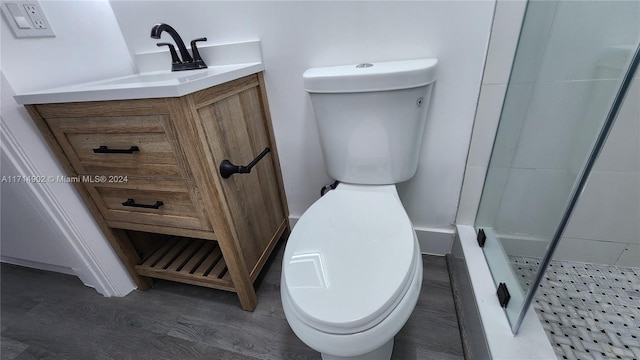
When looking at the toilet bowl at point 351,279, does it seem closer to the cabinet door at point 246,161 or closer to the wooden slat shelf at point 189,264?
the cabinet door at point 246,161

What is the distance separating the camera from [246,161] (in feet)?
3.04

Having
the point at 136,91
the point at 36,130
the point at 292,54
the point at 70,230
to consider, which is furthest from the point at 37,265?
the point at 292,54

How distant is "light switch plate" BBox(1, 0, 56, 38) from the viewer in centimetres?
78

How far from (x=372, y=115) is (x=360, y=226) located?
34 centimetres

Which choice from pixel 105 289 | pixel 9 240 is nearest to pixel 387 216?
→ pixel 105 289

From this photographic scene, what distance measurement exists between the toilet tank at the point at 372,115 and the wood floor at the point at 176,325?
1.66 feet

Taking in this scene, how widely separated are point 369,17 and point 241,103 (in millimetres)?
496

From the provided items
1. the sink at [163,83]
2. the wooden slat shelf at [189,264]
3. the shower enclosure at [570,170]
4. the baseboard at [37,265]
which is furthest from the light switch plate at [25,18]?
the shower enclosure at [570,170]

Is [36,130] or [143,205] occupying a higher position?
[36,130]

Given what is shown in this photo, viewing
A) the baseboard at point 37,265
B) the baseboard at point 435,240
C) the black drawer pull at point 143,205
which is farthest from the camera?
the baseboard at point 37,265

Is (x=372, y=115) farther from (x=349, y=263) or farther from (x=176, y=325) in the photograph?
(x=176, y=325)

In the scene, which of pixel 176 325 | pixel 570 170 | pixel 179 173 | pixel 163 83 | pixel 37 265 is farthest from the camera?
pixel 37 265

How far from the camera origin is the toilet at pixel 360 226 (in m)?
0.51

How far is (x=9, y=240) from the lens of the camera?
1.23 m
